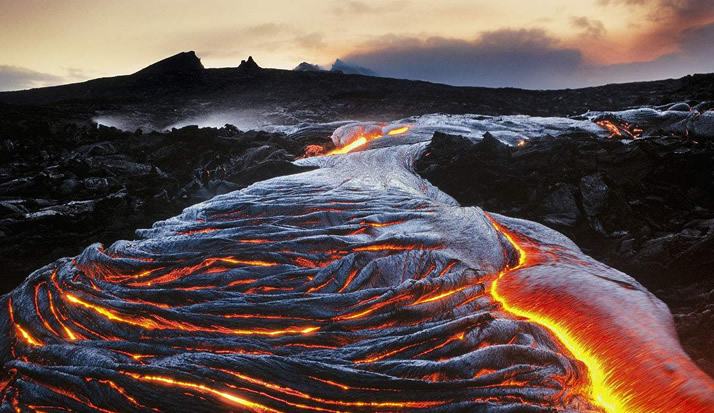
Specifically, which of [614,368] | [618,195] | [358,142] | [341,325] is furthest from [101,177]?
[618,195]

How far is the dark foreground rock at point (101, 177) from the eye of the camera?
16.4ft

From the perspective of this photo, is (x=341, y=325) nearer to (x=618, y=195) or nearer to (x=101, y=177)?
(x=618, y=195)

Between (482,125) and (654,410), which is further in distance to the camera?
(482,125)

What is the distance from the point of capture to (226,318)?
2.93m

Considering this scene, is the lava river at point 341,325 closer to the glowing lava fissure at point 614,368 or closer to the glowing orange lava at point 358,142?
the glowing lava fissure at point 614,368

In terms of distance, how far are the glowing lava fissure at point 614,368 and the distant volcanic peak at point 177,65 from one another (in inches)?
878

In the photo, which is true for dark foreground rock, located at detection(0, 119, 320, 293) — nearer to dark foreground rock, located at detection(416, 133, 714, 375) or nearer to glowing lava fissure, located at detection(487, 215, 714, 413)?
dark foreground rock, located at detection(416, 133, 714, 375)

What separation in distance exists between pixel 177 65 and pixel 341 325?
22.6m

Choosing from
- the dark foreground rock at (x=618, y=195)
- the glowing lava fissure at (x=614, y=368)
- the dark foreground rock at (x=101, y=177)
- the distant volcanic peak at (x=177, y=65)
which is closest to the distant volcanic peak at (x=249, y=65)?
the distant volcanic peak at (x=177, y=65)

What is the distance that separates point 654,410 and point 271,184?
445 cm

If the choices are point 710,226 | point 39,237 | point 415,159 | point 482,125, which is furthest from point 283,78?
point 710,226

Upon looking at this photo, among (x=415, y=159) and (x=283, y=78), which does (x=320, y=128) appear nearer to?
(x=415, y=159)

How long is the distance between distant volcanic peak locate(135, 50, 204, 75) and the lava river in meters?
19.9

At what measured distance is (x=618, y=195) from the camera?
5258 mm
